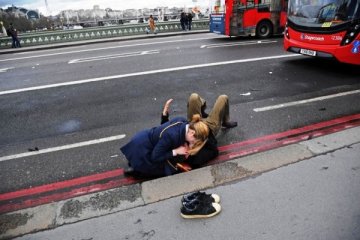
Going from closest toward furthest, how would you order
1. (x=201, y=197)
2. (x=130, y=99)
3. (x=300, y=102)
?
(x=201, y=197), (x=300, y=102), (x=130, y=99)

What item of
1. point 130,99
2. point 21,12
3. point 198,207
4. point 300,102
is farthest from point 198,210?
point 21,12

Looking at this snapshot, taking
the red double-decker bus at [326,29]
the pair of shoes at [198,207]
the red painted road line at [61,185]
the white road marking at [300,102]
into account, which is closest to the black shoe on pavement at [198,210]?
the pair of shoes at [198,207]

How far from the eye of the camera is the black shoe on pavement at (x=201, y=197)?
3.10m

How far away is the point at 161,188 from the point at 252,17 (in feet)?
43.8

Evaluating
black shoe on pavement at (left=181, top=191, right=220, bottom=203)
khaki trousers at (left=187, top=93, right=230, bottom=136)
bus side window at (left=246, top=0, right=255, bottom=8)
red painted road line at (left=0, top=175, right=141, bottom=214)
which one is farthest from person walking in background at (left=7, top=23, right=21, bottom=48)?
black shoe on pavement at (left=181, top=191, right=220, bottom=203)

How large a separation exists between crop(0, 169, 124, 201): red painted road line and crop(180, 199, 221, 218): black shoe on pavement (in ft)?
4.54

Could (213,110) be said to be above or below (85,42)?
above

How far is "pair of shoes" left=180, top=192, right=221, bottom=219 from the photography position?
118 inches

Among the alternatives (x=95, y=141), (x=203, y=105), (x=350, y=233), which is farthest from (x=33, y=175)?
(x=350, y=233)

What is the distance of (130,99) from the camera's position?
278 inches

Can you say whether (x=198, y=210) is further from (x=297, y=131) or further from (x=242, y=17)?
(x=242, y=17)

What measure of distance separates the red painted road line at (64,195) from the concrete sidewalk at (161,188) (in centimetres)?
17

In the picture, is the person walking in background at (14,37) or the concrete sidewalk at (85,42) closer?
the concrete sidewalk at (85,42)

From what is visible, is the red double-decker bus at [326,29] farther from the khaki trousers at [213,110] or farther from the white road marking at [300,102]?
the khaki trousers at [213,110]
